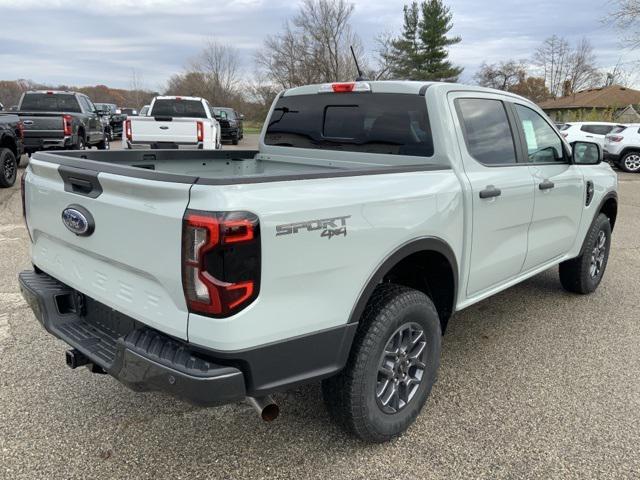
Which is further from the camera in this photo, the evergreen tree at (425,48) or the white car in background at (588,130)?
the evergreen tree at (425,48)

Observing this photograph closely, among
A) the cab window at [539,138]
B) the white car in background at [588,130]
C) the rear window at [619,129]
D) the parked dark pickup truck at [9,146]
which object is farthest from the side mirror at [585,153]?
the white car in background at [588,130]

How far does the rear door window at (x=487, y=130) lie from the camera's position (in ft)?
11.1

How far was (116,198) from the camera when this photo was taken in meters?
2.29

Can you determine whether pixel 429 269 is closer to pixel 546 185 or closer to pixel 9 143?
pixel 546 185

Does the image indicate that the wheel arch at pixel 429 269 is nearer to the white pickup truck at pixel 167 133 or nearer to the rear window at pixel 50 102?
the white pickup truck at pixel 167 133

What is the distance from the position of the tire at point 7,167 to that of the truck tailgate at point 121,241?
8549mm

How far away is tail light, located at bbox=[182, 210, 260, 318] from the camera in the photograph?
1.97m

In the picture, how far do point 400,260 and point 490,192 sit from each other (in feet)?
3.10

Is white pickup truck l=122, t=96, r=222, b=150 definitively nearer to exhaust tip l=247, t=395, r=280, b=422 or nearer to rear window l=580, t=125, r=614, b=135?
exhaust tip l=247, t=395, r=280, b=422

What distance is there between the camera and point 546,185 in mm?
3908

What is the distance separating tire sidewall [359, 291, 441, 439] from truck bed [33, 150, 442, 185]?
70 centimetres

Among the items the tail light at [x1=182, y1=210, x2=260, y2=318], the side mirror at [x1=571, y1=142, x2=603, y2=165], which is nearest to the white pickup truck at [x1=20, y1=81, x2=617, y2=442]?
the tail light at [x1=182, y1=210, x2=260, y2=318]

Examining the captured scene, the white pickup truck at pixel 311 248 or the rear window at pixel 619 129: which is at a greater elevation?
the rear window at pixel 619 129

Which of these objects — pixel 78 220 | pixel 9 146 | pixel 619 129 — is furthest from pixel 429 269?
pixel 619 129
